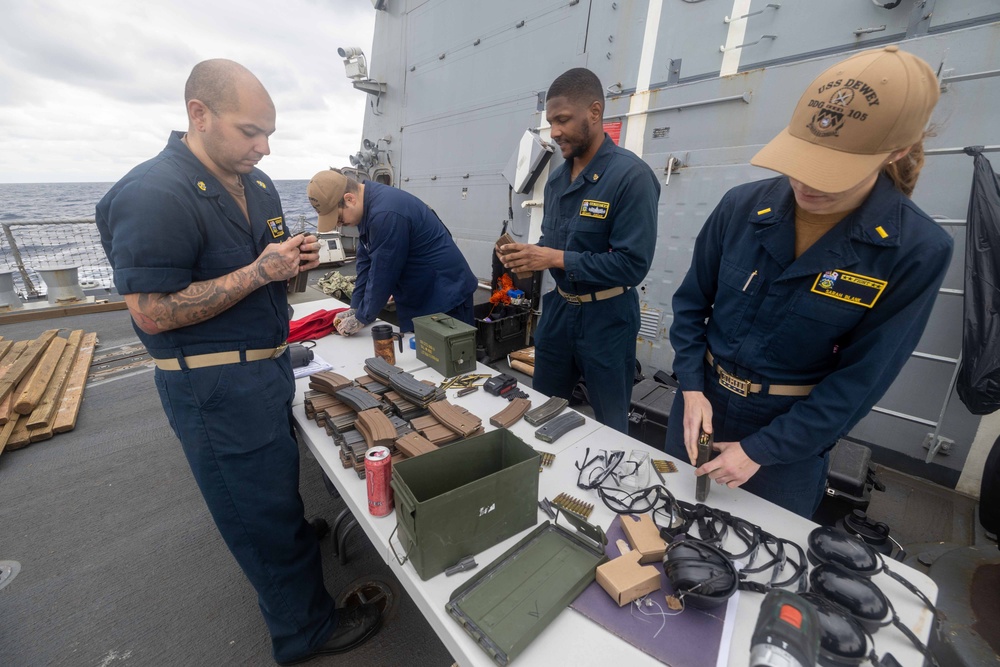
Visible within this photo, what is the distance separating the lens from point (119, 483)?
9.26 ft

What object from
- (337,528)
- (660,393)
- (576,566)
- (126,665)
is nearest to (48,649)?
(126,665)

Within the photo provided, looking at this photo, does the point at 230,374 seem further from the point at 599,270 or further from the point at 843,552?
the point at 843,552

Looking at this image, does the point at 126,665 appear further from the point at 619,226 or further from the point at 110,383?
the point at 110,383

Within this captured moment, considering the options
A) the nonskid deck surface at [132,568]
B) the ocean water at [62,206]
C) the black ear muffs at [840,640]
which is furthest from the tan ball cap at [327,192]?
the black ear muffs at [840,640]

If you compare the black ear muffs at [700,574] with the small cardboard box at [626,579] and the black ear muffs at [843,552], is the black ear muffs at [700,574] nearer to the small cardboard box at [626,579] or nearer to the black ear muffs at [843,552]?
the small cardboard box at [626,579]

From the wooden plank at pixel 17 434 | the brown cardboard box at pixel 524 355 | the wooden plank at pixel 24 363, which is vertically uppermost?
the brown cardboard box at pixel 524 355

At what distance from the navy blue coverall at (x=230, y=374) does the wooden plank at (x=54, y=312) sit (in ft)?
20.3

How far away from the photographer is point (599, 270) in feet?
6.32

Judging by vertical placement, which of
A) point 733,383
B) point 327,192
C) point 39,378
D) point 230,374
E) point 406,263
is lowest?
point 39,378

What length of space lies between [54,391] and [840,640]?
5.54m

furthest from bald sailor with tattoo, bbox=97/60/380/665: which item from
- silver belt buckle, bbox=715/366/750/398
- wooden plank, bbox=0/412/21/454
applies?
wooden plank, bbox=0/412/21/454

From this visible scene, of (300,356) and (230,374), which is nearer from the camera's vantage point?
(230,374)

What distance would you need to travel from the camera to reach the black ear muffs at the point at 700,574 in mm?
879

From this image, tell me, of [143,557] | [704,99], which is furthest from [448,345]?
[704,99]
